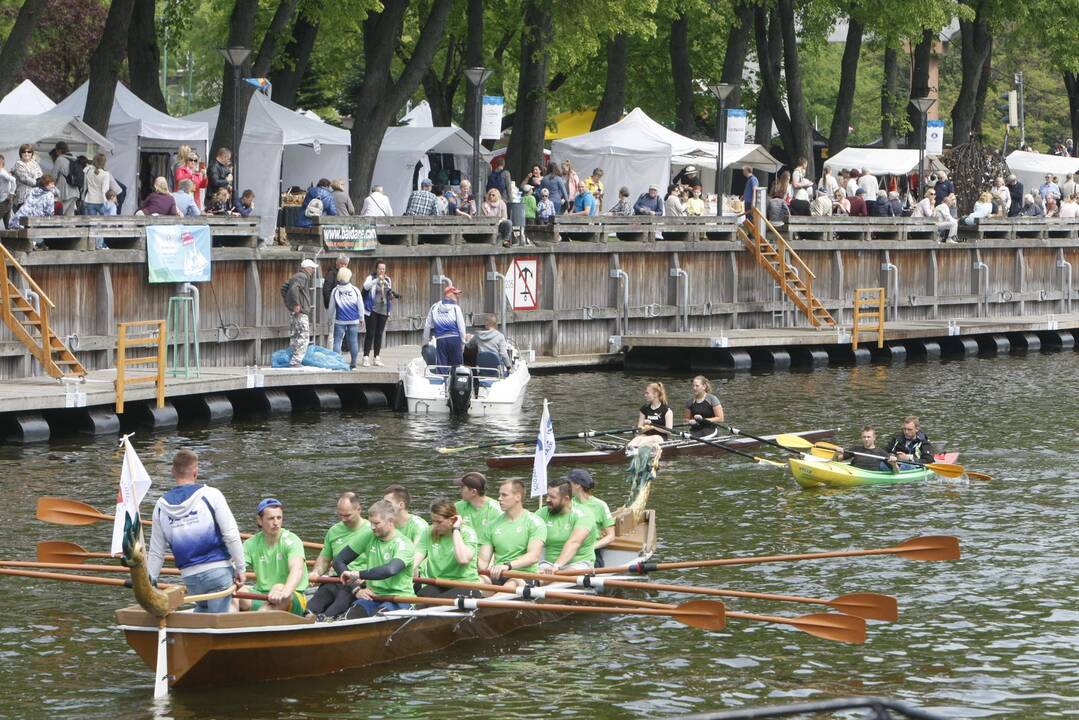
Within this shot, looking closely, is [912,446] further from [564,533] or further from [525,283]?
[525,283]

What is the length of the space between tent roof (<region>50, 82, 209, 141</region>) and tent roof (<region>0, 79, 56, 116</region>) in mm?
4826

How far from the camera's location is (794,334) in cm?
4141

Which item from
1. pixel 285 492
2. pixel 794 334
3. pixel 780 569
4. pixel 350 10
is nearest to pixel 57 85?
pixel 350 10

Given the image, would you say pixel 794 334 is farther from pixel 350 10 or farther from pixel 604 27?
pixel 350 10

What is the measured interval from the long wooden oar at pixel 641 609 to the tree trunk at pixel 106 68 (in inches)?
841

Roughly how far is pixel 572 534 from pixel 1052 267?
3695 cm

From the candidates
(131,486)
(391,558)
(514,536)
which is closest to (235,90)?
(514,536)

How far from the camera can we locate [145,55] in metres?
39.1

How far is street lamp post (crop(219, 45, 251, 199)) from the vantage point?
33656mm

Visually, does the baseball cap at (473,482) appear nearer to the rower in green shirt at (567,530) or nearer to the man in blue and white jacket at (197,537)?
the rower in green shirt at (567,530)

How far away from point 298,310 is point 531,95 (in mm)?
13734

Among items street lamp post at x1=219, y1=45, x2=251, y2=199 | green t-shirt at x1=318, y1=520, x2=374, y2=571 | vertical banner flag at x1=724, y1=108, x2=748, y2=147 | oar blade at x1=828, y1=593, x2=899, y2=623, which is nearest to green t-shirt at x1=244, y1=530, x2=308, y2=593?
green t-shirt at x1=318, y1=520, x2=374, y2=571

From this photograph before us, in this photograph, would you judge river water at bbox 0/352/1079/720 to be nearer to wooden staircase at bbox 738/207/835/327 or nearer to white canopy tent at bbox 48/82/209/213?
wooden staircase at bbox 738/207/835/327

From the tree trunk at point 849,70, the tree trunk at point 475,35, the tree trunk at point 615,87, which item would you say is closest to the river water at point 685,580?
the tree trunk at point 475,35
